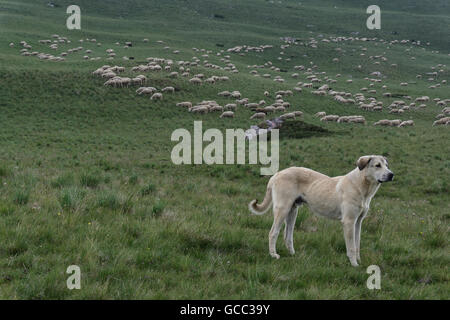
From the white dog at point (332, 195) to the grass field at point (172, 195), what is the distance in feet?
1.27

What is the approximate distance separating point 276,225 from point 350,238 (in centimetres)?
125

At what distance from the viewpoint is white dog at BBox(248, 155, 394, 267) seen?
601 centimetres

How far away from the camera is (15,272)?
438 cm

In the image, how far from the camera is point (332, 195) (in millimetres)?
6246

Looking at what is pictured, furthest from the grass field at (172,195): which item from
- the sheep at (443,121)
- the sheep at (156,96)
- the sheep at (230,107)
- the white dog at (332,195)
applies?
the sheep at (443,121)

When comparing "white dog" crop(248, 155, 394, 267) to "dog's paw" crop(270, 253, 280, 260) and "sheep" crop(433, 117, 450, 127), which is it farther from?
"sheep" crop(433, 117, 450, 127)

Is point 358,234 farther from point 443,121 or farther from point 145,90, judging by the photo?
point 145,90

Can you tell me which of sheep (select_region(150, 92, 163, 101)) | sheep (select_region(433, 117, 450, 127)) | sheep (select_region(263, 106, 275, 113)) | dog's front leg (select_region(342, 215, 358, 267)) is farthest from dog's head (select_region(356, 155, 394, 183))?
sheep (select_region(150, 92, 163, 101))

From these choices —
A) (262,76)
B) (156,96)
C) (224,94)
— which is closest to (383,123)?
(224,94)

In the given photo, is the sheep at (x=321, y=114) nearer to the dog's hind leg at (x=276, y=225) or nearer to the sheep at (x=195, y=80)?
the sheep at (x=195, y=80)

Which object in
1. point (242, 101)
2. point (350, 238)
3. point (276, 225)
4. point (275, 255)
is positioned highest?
point (242, 101)
